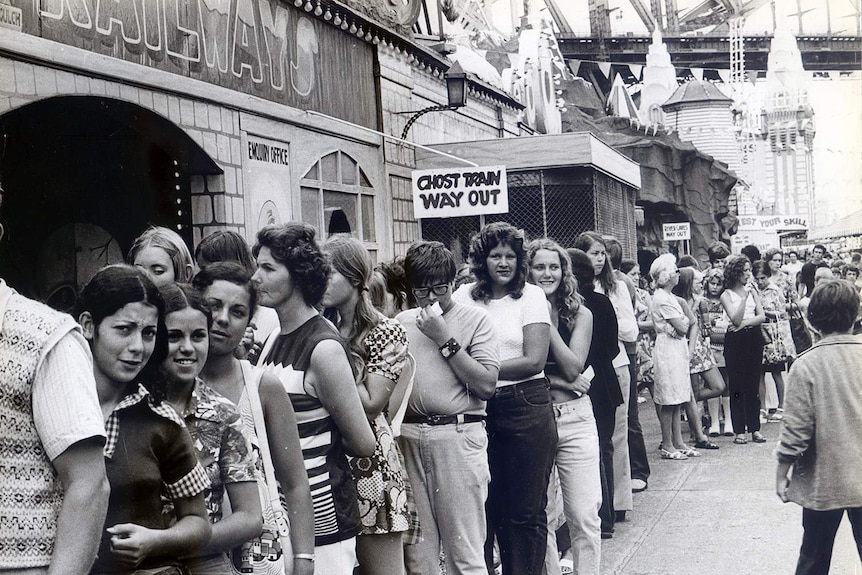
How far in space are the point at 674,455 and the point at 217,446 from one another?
23.2 feet

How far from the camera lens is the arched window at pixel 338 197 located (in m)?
8.42

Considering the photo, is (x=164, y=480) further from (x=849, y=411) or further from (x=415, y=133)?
(x=415, y=133)

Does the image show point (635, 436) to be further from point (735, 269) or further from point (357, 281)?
point (357, 281)

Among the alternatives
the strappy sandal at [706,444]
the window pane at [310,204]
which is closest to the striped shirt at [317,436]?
the window pane at [310,204]

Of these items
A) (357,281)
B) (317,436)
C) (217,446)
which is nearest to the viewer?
(217,446)

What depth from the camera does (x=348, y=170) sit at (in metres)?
9.26

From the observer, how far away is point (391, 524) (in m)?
3.66

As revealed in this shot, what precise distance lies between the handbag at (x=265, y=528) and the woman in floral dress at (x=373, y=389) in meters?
0.71

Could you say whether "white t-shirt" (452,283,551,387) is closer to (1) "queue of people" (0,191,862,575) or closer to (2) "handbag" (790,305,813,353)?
(1) "queue of people" (0,191,862,575)

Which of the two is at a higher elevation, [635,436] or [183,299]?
[183,299]

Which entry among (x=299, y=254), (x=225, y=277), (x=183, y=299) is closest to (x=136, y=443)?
(x=183, y=299)

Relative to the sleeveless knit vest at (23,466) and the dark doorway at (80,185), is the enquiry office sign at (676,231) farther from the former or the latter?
the sleeveless knit vest at (23,466)

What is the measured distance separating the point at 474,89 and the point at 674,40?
15.6m

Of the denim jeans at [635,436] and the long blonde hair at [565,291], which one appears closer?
the long blonde hair at [565,291]
